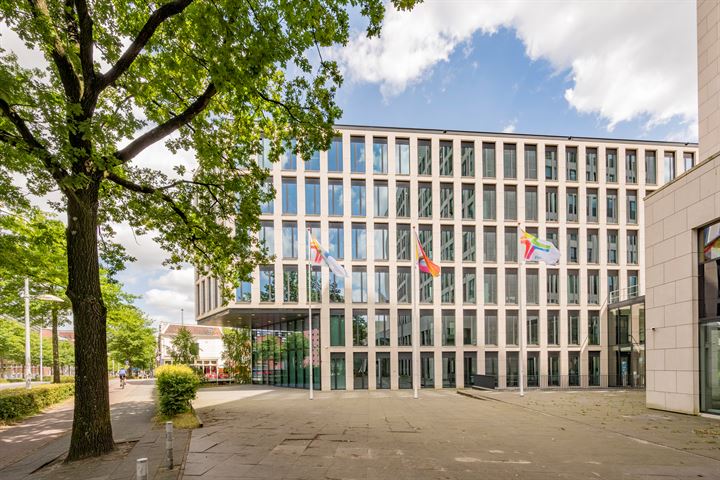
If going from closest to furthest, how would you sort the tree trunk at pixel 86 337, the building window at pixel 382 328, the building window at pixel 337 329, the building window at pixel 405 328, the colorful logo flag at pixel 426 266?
the tree trunk at pixel 86 337 < the colorful logo flag at pixel 426 266 < the building window at pixel 337 329 < the building window at pixel 382 328 < the building window at pixel 405 328

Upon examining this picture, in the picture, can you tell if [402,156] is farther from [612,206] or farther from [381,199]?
[612,206]

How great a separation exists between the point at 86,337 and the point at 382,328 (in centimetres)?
2466

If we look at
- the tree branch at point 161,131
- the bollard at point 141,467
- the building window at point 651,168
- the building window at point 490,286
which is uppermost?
the building window at point 651,168

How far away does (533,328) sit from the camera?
34.1 m

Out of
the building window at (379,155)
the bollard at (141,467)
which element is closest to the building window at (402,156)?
the building window at (379,155)

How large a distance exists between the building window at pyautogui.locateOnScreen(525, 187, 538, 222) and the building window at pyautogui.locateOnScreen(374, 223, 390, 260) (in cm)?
1172

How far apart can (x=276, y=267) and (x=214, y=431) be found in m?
19.0

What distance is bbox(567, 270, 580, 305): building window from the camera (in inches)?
1366

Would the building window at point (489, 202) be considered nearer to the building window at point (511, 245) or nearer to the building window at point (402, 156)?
the building window at point (511, 245)

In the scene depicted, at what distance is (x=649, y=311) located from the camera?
60.1 feet

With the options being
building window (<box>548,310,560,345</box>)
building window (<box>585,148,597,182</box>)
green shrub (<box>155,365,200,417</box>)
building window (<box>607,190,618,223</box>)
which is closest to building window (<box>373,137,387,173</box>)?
building window (<box>585,148,597,182</box>)

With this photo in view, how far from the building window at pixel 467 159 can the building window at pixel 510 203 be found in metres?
3.38

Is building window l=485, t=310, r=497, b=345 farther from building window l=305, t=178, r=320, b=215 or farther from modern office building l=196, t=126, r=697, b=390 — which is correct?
building window l=305, t=178, r=320, b=215

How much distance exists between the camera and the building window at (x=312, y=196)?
3291cm
